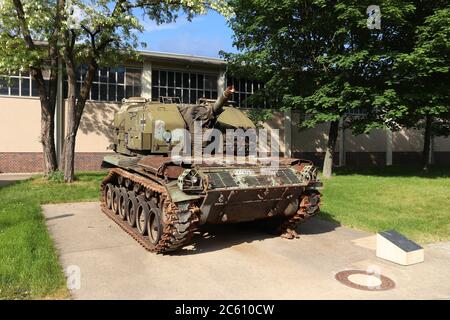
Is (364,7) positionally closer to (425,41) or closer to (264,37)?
(425,41)

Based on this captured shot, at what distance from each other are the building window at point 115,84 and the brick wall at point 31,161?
9.33 feet

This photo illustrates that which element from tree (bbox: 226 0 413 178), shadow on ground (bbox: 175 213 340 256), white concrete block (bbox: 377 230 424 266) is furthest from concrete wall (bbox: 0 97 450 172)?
white concrete block (bbox: 377 230 424 266)

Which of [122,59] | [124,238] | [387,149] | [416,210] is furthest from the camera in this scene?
[387,149]

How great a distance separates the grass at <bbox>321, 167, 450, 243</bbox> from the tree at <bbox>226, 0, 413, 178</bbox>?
2588mm

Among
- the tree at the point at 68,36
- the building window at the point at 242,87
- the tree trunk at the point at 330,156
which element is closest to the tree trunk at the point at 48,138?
the tree at the point at 68,36

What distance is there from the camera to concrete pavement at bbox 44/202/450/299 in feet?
18.9

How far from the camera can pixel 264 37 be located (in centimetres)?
1891

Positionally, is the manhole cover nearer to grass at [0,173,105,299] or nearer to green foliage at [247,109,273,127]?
grass at [0,173,105,299]

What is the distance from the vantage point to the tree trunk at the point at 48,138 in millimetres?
17031

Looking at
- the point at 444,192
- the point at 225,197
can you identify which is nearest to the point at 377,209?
the point at 444,192

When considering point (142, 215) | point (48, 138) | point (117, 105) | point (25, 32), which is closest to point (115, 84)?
point (117, 105)

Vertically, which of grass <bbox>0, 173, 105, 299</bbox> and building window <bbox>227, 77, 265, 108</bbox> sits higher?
building window <bbox>227, 77, 265, 108</bbox>

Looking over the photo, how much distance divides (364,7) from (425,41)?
2.46 meters

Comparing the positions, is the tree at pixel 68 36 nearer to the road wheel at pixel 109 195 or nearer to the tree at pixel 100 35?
the tree at pixel 100 35
